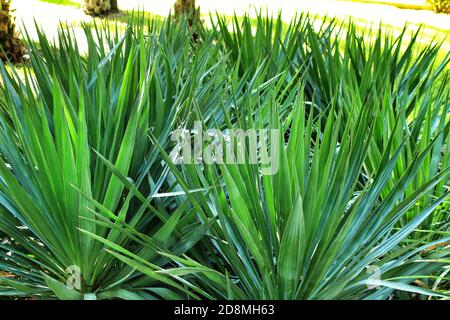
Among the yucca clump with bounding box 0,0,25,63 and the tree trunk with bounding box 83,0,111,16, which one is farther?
the tree trunk with bounding box 83,0,111,16

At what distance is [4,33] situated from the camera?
7.19 m

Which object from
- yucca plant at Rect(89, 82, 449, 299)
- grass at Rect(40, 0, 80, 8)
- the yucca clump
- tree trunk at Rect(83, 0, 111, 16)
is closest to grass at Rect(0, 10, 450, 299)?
yucca plant at Rect(89, 82, 449, 299)

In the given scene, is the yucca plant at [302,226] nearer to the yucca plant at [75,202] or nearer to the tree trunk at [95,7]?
the yucca plant at [75,202]

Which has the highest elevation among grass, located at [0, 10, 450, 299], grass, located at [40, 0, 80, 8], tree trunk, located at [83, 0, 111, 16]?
grass, located at [0, 10, 450, 299]

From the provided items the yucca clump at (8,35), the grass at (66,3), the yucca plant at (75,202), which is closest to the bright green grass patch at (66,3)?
the grass at (66,3)

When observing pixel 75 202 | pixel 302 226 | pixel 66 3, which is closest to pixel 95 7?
pixel 66 3

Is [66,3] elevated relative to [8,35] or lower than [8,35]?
lower

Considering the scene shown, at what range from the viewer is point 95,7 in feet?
33.8

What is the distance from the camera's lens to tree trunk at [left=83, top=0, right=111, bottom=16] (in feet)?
33.7

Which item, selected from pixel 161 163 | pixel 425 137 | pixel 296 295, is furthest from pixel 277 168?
pixel 425 137

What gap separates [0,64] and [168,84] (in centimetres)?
61

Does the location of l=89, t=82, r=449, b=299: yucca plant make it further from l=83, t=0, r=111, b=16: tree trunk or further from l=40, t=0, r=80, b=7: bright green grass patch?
l=40, t=0, r=80, b=7: bright green grass patch

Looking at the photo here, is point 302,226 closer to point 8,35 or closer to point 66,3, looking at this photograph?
point 8,35

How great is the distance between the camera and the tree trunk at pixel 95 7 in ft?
33.7
